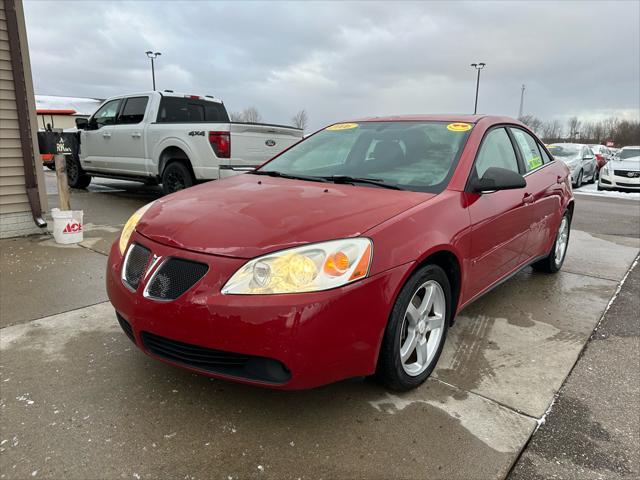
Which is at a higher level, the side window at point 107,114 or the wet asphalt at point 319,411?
the side window at point 107,114

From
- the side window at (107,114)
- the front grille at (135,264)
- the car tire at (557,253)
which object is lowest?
the car tire at (557,253)

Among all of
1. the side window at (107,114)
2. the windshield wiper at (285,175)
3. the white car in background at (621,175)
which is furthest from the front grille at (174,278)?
the white car in background at (621,175)

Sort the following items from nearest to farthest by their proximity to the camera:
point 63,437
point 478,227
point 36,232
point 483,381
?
point 63,437 → point 483,381 → point 478,227 → point 36,232

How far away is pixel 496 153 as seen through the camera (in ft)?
11.5

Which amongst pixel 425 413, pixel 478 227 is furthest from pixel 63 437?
pixel 478 227

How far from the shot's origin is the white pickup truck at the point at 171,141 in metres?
7.09

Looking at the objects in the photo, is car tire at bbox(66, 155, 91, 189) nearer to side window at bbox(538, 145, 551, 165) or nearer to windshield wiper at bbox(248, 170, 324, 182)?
windshield wiper at bbox(248, 170, 324, 182)

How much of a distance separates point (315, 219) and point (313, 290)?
44 cm

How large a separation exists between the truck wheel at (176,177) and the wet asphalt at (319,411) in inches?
155

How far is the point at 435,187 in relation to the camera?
9.28 ft

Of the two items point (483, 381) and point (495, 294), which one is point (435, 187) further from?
point (495, 294)

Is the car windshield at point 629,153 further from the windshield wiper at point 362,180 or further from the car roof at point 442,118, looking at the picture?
the windshield wiper at point 362,180

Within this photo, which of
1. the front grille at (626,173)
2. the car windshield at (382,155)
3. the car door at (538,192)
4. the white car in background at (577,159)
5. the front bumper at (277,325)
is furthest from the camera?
the white car in background at (577,159)

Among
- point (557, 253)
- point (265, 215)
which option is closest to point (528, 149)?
point (557, 253)
